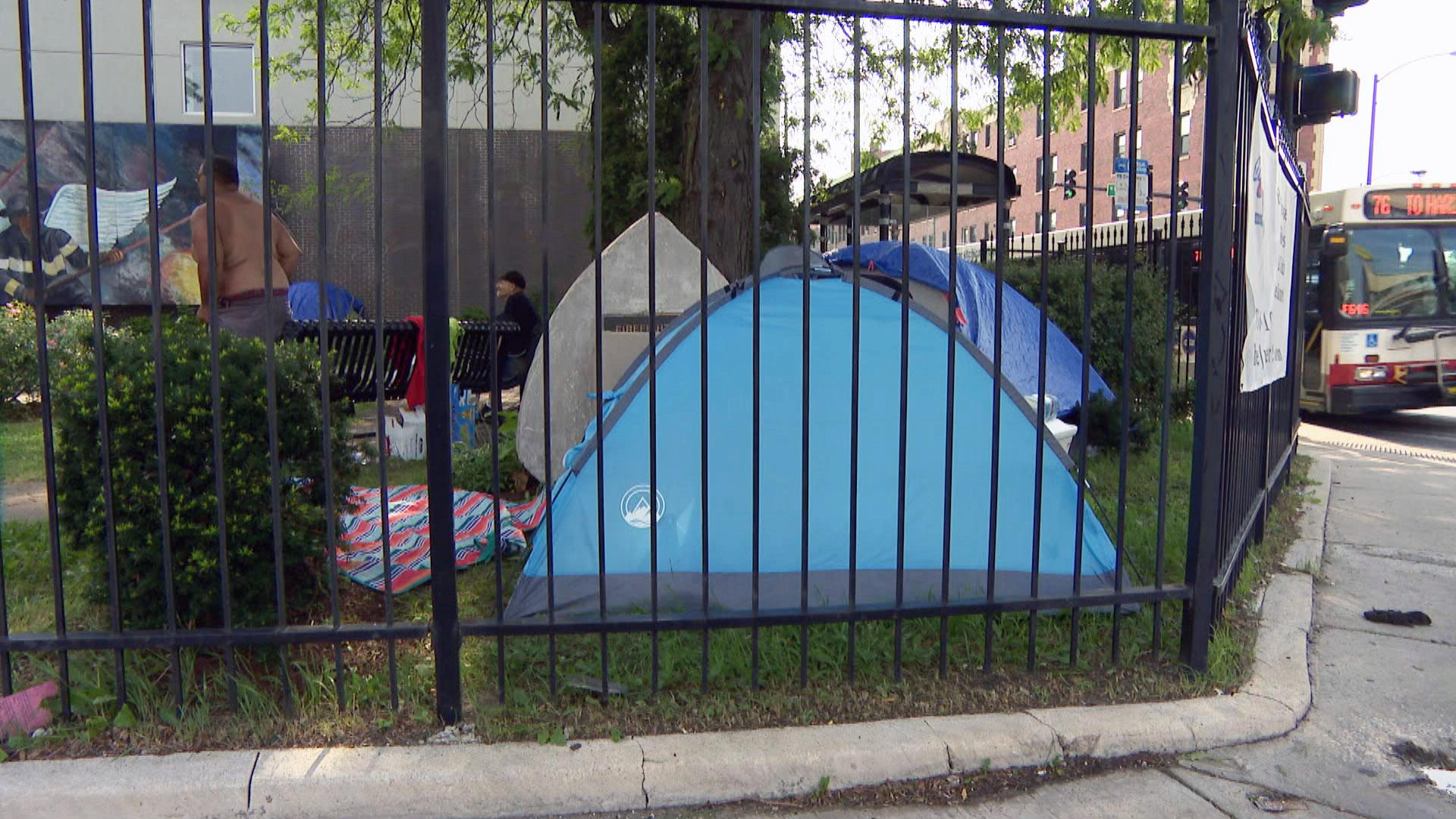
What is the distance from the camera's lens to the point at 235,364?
3.45m

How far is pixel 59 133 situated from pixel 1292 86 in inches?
768

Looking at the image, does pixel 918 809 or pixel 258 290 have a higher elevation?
pixel 258 290

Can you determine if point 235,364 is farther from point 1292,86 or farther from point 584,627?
point 1292,86

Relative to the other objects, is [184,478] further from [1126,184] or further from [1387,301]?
[1387,301]

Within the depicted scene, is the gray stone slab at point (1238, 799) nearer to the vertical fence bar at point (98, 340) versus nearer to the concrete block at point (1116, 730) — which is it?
the concrete block at point (1116, 730)

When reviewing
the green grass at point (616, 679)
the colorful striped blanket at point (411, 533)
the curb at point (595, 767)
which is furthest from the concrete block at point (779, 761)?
the colorful striped blanket at point (411, 533)

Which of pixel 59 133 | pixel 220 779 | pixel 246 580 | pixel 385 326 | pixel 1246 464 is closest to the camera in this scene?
pixel 220 779

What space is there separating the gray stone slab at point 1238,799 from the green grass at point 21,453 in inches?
222

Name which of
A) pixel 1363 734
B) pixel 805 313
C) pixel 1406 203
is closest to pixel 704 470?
pixel 805 313

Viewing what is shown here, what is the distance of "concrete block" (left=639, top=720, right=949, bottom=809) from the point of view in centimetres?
294

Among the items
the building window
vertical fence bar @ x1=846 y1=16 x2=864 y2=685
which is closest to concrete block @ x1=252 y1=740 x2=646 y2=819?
vertical fence bar @ x1=846 y1=16 x2=864 y2=685

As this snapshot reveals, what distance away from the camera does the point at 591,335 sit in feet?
20.0

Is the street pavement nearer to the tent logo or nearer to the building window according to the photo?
the tent logo

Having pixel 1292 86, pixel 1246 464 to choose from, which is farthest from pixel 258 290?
pixel 1292 86
